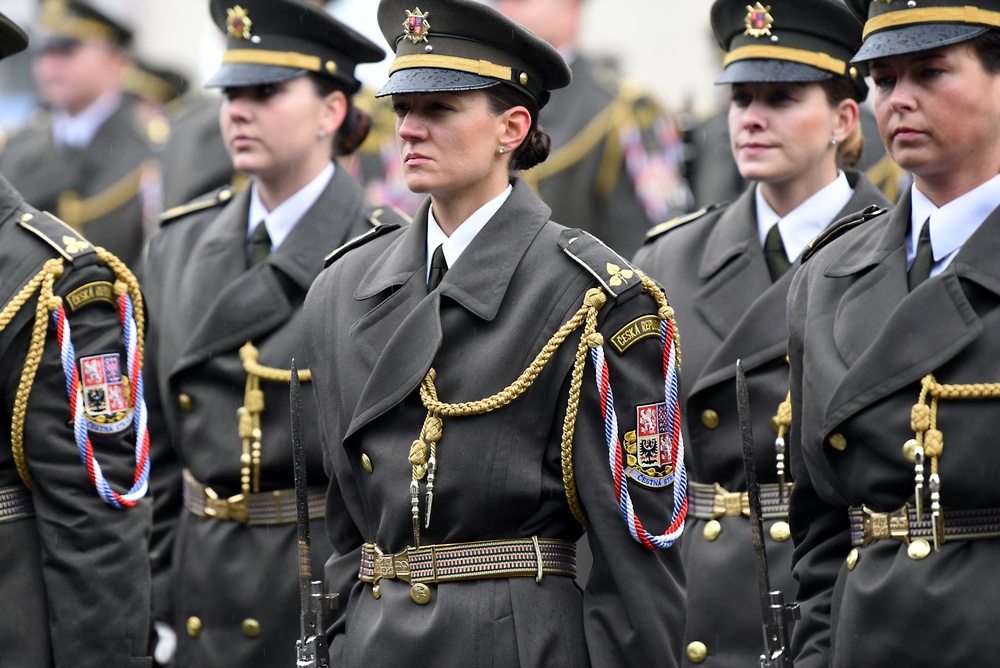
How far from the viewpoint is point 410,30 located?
15.5 feet

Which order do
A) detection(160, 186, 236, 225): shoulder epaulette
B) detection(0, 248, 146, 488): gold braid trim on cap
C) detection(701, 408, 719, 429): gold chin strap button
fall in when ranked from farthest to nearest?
detection(160, 186, 236, 225): shoulder epaulette < detection(701, 408, 719, 429): gold chin strap button < detection(0, 248, 146, 488): gold braid trim on cap

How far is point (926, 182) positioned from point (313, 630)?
6.22 feet

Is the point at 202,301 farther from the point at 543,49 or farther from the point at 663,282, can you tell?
the point at 543,49

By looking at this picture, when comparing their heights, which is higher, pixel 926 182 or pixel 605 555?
pixel 926 182

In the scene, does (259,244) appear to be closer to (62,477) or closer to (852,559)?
(62,477)

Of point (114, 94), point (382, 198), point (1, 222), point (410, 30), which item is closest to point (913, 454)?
point (410, 30)

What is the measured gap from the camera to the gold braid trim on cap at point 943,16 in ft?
14.0

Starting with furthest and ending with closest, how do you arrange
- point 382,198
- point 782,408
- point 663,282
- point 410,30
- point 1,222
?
point 382,198 < point 663,282 < point 782,408 < point 1,222 < point 410,30

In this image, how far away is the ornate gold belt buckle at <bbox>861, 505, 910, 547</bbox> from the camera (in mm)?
4211

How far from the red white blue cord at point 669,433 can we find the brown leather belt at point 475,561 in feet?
0.76

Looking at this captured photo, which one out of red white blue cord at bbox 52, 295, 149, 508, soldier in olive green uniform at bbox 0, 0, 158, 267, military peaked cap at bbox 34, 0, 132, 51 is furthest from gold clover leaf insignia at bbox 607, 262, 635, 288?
military peaked cap at bbox 34, 0, 132, 51

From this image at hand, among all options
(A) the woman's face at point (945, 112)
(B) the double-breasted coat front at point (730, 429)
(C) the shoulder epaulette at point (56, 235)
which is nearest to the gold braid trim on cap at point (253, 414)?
(C) the shoulder epaulette at point (56, 235)

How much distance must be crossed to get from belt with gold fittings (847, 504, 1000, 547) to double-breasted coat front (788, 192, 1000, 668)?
0.01 metres

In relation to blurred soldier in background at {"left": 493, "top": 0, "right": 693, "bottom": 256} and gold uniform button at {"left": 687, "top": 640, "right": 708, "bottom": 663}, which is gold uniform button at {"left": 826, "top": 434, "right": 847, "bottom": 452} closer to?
gold uniform button at {"left": 687, "top": 640, "right": 708, "bottom": 663}
